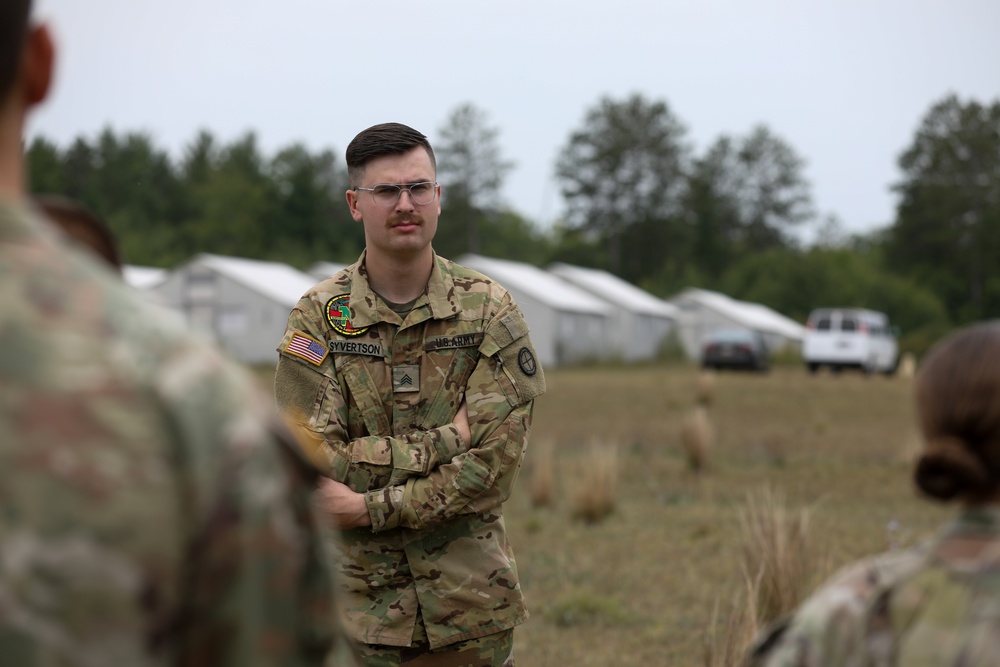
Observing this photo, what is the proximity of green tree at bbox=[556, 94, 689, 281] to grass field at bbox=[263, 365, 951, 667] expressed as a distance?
2669 inches

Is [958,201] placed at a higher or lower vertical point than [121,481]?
higher

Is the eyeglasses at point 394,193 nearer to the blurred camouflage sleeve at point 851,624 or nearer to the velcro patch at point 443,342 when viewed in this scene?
the velcro patch at point 443,342

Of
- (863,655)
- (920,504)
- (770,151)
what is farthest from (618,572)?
(770,151)

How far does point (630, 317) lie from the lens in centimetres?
6109

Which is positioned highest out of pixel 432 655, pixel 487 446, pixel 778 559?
pixel 487 446

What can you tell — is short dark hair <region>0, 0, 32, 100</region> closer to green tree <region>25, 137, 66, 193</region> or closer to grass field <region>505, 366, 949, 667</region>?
grass field <region>505, 366, 949, 667</region>

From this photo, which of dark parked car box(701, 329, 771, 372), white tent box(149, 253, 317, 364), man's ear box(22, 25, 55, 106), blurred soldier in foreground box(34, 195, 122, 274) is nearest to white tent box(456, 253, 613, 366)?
white tent box(149, 253, 317, 364)

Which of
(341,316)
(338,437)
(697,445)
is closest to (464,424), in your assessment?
(338,437)

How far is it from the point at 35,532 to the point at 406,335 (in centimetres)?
Result: 256

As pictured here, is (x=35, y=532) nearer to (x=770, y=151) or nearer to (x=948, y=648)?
(x=948, y=648)

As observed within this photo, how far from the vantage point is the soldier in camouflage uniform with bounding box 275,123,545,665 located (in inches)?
145

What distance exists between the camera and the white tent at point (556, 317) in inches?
2005

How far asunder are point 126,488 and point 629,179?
93.7 metres

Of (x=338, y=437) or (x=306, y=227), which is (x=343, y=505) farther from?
(x=306, y=227)
